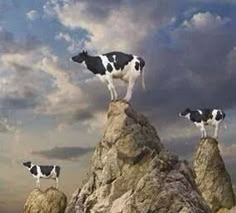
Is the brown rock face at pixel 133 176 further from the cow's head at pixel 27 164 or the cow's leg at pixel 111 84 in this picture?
the cow's head at pixel 27 164

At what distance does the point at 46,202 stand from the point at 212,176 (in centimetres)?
998

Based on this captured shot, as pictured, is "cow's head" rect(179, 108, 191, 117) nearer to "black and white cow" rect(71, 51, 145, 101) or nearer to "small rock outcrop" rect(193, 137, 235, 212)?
"small rock outcrop" rect(193, 137, 235, 212)

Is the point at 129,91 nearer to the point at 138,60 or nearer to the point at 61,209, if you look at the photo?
the point at 138,60

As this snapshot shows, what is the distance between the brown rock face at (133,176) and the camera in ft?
52.7

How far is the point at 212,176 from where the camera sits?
38.9 m

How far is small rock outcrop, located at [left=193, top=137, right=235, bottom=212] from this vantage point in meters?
38.8

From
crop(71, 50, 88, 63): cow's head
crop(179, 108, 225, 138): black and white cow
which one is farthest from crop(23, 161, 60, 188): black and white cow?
crop(71, 50, 88, 63): cow's head

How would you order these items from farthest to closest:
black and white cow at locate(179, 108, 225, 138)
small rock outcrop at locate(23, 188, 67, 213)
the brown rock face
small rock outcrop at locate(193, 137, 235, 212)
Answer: black and white cow at locate(179, 108, 225, 138) → small rock outcrop at locate(193, 137, 235, 212) → small rock outcrop at locate(23, 188, 67, 213) → the brown rock face

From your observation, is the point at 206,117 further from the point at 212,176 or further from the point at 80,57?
the point at 80,57

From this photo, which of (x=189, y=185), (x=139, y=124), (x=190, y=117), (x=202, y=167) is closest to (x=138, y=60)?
(x=139, y=124)

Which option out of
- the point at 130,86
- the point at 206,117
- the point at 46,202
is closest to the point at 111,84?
the point at 130,86

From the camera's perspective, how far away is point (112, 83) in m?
24.2

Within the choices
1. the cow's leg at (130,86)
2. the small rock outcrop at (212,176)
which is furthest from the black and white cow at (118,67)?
the small rock outcrop at (212,176)

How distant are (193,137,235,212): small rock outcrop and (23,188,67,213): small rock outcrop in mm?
8254
